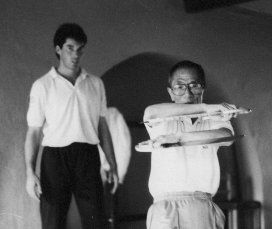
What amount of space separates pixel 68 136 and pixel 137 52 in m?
0.48

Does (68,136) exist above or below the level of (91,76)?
below

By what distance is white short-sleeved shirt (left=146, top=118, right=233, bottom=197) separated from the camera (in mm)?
1453

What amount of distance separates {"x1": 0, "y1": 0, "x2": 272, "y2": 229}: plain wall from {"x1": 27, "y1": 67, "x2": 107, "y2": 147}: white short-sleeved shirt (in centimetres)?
4

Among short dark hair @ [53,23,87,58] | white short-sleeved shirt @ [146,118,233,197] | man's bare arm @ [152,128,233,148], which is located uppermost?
short dark hair @ [53,23,87,58]

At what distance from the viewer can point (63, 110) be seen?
186 centimetres

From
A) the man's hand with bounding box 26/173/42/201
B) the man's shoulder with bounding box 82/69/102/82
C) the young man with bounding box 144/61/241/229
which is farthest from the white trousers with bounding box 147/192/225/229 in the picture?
the man's shoulder with bounding box 82/69/102/82

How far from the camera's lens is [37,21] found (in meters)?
1.92

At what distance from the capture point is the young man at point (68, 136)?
1806mm

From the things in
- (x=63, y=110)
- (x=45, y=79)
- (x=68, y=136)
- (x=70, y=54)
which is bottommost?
(x=68, y=136)

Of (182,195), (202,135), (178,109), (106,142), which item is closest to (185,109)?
(178,109)

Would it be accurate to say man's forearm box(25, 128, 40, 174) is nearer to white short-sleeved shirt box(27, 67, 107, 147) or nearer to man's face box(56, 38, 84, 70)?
white short-sleeved shirt box(27, 67, 107, 147)

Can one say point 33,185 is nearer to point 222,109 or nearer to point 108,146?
point 108,146

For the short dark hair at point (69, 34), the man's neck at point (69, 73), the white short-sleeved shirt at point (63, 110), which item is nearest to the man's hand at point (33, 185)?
the white short-sleeved shirt at point (63, 110)

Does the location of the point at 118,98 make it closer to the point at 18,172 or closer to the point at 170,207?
the point at 18,172
